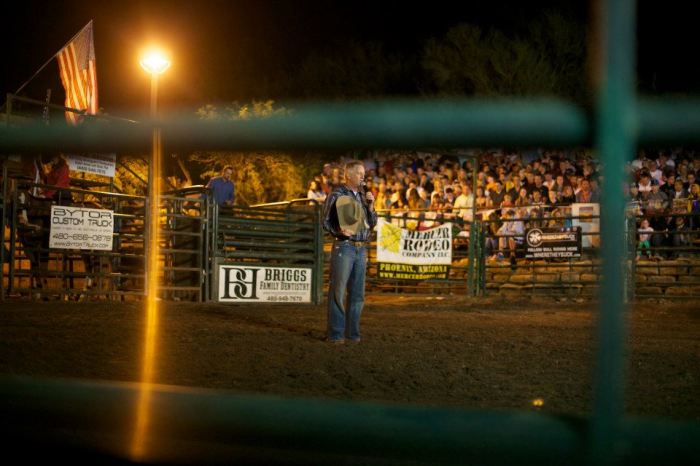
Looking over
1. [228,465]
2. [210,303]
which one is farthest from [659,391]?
[210,303]

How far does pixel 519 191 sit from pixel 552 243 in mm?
1818

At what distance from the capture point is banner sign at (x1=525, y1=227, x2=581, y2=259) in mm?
15938

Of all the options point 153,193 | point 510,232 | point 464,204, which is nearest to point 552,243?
point 510,232

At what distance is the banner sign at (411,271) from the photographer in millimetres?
16922

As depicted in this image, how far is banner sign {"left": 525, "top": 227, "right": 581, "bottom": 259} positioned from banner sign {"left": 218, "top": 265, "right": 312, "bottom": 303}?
16.4ft

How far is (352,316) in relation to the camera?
305 inches

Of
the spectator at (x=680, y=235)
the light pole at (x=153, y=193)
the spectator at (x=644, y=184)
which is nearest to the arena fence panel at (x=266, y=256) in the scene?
the light pole at (x=153, y=193)

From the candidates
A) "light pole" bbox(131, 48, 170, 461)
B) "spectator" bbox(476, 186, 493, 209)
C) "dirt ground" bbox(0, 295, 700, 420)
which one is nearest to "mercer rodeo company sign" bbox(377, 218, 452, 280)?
"spectator" bbox(476, 186, 493, 209)

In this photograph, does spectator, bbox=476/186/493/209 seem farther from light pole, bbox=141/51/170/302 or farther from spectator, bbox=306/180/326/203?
light pole, bbox=141/51/170/302

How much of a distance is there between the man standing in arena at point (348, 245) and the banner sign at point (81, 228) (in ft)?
19.2

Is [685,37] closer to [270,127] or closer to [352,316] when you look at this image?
[352,316]

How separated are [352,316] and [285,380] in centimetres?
228

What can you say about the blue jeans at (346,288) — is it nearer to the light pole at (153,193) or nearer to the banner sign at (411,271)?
the light pole at (153,193)

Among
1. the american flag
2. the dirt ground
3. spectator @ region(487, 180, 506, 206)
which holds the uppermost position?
the american flag
